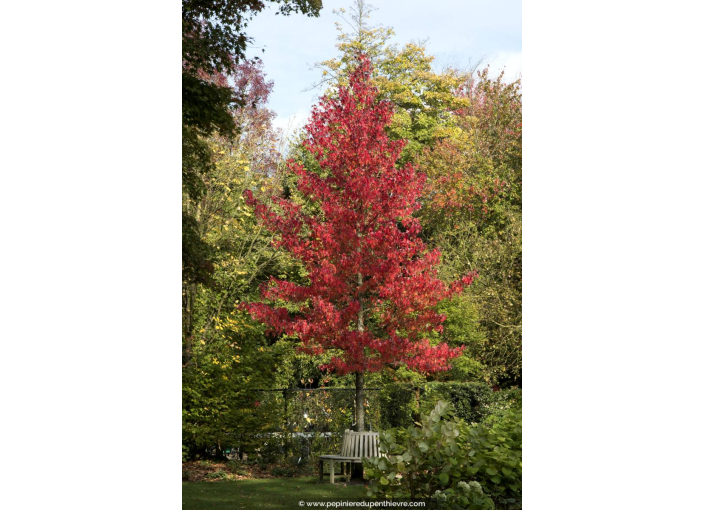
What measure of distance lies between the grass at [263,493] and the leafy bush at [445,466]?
923 mm

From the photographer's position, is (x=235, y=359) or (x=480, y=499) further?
(x=235, y=359)

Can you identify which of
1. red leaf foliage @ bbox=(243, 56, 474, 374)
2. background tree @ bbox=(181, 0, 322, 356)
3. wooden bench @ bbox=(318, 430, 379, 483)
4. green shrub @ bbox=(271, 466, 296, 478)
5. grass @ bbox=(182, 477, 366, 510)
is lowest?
green shrub @ bbox=(271, 466, 296, 478)

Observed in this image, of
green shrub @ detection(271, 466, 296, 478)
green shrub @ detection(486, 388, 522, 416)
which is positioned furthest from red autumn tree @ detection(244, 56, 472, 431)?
green shrub @ detection(486, 388, 522, 416)

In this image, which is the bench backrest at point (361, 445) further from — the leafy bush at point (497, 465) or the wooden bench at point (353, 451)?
the leafy bush at point (497, 465)

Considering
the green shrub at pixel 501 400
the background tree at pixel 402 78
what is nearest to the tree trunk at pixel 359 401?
the background tree at pixel 402 78

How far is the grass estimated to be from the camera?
524 centimetres

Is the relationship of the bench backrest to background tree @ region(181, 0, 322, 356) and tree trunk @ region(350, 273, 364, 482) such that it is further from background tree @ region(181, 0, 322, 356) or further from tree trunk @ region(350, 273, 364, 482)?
background tree @ region(181, 0, 322, 356)

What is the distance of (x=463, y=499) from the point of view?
419 centimetres

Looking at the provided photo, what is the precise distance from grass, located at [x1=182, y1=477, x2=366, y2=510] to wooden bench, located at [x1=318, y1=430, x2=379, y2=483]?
9.2 inches

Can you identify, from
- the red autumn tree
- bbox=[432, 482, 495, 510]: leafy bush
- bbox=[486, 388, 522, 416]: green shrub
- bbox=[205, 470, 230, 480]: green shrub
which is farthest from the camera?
bbox=[486, 388, 522, 416]: green shrub
